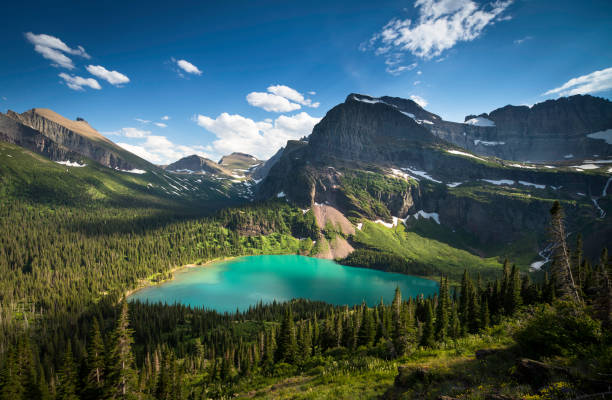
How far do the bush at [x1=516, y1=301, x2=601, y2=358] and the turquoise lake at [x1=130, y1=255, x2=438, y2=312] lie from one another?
305ft

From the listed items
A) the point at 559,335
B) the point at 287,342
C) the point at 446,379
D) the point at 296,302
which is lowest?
the point at 296,302

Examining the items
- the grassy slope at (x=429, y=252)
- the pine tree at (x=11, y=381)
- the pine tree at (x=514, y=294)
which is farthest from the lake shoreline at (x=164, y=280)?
the pine tree at (x=514, y=294)

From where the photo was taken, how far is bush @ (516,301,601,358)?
1216 centimetres

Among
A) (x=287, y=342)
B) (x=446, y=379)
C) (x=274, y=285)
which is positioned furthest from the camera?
(x=274, y=285)

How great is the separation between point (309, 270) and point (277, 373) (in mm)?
113191

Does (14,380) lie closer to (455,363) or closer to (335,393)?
(335,393)

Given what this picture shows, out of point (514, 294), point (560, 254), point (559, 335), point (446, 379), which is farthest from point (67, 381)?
point (514, 294)

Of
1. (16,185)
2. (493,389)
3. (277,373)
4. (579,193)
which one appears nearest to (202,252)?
(277,373)

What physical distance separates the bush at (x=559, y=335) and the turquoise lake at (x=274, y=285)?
305ft

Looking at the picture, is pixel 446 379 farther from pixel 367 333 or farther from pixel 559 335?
pixel 367 333

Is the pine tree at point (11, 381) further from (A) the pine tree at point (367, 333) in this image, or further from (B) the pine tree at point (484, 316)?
(B) the pine tree at point (484, 316)

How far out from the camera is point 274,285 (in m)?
121

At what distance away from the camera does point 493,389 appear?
11.1m

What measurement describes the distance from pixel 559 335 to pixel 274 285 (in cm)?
11616
